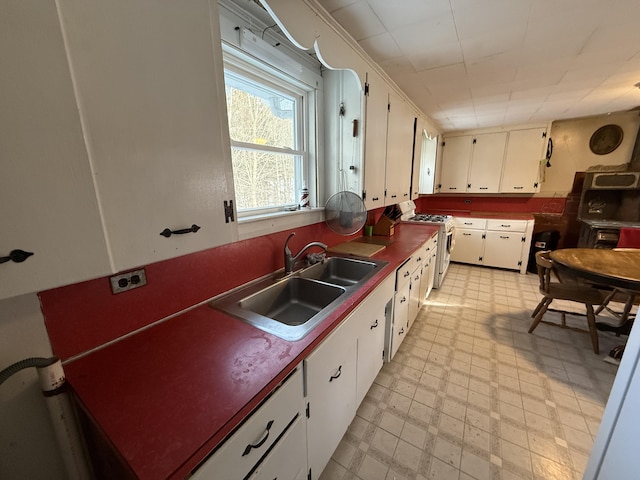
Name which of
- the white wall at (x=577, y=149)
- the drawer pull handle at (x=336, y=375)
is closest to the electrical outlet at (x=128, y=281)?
the drawer pull handle at (x=336, y=375)

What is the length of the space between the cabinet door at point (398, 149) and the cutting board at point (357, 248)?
531 mm

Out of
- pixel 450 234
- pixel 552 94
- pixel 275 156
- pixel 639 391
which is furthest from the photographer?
pixel 450 234

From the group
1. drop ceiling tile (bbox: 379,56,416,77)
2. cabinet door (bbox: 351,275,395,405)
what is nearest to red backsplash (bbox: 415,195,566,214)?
drop ceiling tile (bbox: 379,56,416,77)

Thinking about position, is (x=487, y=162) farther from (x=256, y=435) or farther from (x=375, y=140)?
(x=256, y=435)

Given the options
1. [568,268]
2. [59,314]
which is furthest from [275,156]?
[568,268]

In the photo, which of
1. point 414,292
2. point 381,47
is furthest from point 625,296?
point 381,47

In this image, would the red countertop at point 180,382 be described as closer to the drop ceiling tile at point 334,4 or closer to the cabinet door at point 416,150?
the drop ceiling tile at point 334,4

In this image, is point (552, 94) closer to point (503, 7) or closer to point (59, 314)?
point (503, 7)

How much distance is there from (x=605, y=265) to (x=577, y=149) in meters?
2.82

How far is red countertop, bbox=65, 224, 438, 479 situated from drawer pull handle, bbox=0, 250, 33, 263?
424mm

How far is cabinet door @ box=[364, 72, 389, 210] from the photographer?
1868 mm

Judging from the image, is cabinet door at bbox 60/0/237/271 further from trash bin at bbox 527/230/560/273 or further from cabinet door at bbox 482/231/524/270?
trash bin at bbox 527/230/560/273

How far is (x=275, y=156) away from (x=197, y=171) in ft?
3.18

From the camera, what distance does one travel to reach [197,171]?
758 millimetres
